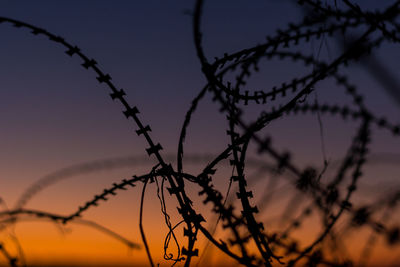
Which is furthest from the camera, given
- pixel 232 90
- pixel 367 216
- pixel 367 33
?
pixel 367 216

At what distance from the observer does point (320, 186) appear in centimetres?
222

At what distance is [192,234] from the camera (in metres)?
1.90

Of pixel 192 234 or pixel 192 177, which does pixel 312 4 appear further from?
pixel 192 234

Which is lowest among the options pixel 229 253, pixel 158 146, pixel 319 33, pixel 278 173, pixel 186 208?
pixel 229 253

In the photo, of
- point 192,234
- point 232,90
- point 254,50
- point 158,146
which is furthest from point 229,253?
point 254,50

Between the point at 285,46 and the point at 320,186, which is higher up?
the point at 285,46

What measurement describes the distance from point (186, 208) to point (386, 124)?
3.27 feet

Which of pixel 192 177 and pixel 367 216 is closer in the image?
pixel 192 177

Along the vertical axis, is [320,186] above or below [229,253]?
above

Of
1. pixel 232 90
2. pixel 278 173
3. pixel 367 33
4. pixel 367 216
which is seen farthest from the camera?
pixel 278 173

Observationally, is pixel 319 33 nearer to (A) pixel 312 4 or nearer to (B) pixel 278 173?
(A) pixel 312 4

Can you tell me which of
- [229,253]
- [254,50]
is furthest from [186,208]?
[254,50]

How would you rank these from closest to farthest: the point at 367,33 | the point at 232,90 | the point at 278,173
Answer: the point at 367,33 < the point at 232,90 < the point at 278,173

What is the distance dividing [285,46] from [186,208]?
745 mm
